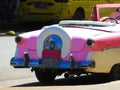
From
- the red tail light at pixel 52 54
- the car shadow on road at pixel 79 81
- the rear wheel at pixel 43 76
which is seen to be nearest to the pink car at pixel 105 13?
the car shadow on road at pixel 79 81

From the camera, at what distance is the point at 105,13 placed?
12.4 metres

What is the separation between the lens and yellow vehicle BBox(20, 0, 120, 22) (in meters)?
23.7

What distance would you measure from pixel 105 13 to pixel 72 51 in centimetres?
245

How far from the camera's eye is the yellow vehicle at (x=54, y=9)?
23703 millimetres

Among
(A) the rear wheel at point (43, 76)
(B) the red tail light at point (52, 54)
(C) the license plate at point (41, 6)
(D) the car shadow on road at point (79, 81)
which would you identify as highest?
(C) the license plate at point (41, 6)

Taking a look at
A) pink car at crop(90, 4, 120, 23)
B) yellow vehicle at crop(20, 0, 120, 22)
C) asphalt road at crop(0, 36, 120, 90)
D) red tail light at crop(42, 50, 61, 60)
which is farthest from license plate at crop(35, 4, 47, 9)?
red tail light at crop(42, 50, 61, 60)

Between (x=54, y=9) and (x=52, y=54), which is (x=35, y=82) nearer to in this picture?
(x=52, y=54)

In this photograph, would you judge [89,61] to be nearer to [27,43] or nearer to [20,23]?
[27,43]

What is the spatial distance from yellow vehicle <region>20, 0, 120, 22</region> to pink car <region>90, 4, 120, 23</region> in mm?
11172

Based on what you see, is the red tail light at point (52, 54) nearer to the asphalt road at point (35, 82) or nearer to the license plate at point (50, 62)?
the license plate at point (50, 62)

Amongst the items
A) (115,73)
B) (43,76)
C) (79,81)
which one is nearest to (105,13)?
(79,81)

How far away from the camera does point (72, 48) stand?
10188mm

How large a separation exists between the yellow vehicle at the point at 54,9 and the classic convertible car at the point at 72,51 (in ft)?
42.3

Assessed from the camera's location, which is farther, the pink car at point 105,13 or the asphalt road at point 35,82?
the pink car at point 105,13
